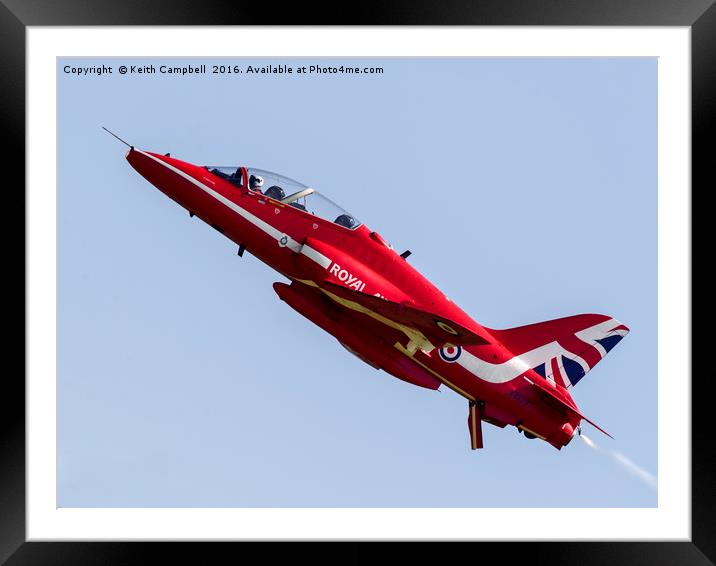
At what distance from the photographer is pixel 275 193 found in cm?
1742

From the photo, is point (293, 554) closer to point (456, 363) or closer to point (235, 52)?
point (456, 363)

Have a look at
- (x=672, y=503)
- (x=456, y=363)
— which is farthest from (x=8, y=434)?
(x=672, y=503)

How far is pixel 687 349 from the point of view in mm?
15211

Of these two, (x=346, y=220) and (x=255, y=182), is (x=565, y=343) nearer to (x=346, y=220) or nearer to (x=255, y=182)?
(x=346, y=220)

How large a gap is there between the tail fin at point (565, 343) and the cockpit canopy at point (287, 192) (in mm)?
3515

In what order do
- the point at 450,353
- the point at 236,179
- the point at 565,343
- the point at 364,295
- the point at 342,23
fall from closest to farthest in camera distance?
the point at 342,23 < the point at 364,295 < the point at 236,179 < the point at 450,353 < the point at 565,343

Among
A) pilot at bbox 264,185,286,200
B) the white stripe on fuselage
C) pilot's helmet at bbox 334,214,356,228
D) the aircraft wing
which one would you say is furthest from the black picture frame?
pilot's helmet at bbox 334,214,356,228

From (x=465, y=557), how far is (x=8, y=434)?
6628 millimetres

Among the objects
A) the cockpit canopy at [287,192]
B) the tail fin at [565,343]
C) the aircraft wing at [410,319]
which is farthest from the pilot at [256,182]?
the tail fin at [565,343]

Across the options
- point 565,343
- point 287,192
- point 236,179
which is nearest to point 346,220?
point 287,192

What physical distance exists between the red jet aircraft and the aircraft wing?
0.02 m

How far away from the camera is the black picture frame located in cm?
1441

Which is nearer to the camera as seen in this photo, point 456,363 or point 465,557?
point 465,557

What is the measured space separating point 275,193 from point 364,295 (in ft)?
7.38
